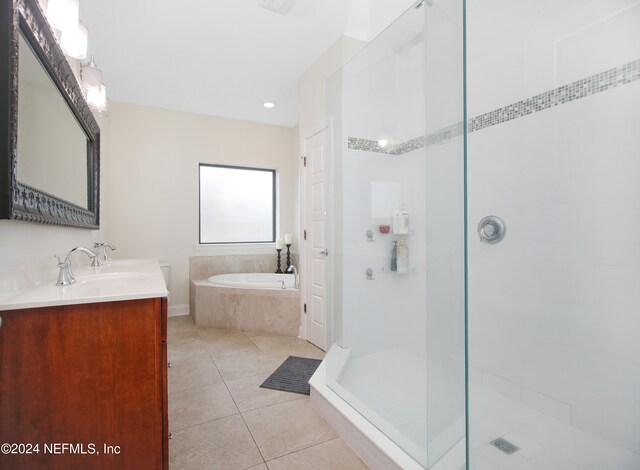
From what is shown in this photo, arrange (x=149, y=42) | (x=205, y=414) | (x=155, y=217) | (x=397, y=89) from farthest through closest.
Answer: (x=155, y=217) → (x=149, y=42) → (x=397, y=89) → (x=205, y=414)

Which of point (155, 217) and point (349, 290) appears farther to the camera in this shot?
point (155, 217)

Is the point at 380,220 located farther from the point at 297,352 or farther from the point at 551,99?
the point at 297,352

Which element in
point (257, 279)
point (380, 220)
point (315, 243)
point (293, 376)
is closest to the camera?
point (293, 376)

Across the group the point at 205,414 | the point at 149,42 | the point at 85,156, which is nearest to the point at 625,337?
the point at 205,414

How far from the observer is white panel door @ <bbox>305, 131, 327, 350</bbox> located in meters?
2.97

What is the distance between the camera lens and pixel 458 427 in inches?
50.8

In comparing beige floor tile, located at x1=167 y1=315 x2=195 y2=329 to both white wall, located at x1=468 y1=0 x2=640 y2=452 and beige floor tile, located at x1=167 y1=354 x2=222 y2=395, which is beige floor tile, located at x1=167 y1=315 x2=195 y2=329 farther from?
white wall, located at x1=468 y1=0 x2=640 y2=452

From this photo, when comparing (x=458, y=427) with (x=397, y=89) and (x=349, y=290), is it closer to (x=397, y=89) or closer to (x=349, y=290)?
(x=349, y=290)

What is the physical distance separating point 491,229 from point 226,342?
2.52 meters

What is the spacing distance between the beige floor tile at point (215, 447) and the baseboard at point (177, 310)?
2.65 m

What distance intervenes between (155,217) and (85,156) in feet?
6.08

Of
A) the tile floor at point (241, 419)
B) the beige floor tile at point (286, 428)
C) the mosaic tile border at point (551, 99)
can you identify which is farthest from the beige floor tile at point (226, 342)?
the mosaic tile border at point (551, 99)

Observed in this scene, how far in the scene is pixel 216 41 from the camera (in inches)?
105

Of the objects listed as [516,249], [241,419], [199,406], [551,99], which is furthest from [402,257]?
[199,406]
